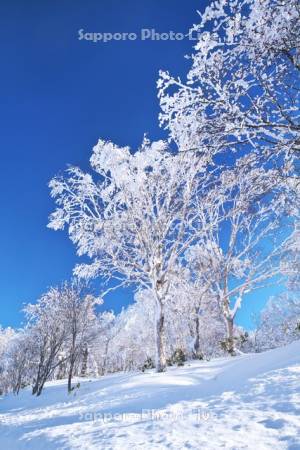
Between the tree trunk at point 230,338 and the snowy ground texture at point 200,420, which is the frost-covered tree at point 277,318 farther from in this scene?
the snowy ground texture at point 200,420

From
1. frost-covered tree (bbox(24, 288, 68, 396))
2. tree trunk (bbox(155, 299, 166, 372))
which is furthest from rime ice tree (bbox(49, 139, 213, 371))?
frost-covered tree (bbox(24, 288, 68, 396))

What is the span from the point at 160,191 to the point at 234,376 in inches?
310

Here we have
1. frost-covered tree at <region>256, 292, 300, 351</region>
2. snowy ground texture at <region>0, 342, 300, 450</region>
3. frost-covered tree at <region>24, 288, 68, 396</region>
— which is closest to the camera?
snowy ground texture at <region>0, 342, 300, 450</region>

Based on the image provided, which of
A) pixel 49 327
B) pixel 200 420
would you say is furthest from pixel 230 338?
pixel 49 327

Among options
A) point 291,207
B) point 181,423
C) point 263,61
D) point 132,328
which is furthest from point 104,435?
point 132,328

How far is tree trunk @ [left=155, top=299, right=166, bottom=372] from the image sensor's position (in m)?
11.0

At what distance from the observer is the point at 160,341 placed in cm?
1127

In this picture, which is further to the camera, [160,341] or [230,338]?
[230,338]

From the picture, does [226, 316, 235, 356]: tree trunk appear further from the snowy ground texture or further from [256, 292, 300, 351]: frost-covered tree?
[256, 292, 300, 351]: frost-covered tree

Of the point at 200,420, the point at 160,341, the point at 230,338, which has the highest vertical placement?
the point at 160,341

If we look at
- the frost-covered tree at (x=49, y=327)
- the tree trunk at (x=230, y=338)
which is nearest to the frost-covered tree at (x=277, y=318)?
the tree trunk at (x=230, y=338)

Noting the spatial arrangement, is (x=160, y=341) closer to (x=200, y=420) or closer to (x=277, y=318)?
(x=200, y=420)

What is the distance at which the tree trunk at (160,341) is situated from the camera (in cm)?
1096

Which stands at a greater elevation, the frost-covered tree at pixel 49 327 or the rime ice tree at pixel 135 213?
the rime ice tree at pixel 135 213
